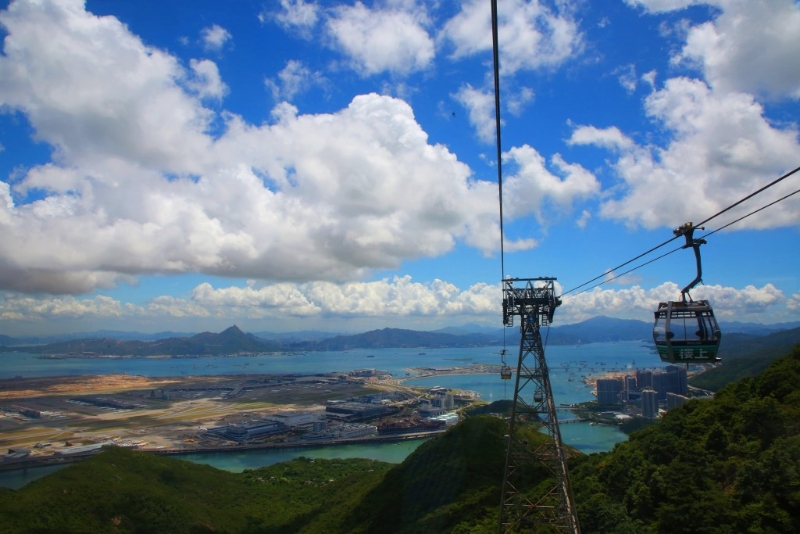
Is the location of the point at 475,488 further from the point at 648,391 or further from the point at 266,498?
the point at 648,391

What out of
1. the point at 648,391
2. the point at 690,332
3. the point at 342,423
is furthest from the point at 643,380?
the point at 690,332

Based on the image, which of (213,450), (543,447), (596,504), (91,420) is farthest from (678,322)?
(91,420)

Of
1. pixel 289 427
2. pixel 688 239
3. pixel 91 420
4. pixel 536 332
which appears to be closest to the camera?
pixel 688 239

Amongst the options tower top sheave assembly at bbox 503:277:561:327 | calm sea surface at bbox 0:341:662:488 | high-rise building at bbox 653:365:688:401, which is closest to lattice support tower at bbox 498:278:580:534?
tower top sheave assembly at bbox 503:277:561:327

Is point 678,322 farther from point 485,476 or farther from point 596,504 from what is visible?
point 485,476

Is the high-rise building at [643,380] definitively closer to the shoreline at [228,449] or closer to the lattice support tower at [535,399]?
the shoreline at [228,449]
